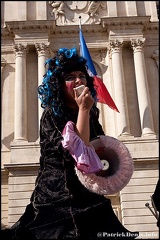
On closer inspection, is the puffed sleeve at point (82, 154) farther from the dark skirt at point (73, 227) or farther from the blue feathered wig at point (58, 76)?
the blue feathered wig at point (58, 76)

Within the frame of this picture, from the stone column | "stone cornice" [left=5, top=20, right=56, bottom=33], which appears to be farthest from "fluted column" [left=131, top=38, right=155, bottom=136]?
"stone cornice" [left=5, top=20, right=56, bottom=33]

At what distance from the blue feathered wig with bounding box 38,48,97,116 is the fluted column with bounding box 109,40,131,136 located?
14152 mm

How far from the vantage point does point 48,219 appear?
2408 mm

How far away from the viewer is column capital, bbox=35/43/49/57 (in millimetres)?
18984

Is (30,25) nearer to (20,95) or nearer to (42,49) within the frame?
(42,49)

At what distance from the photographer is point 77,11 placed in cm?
2094

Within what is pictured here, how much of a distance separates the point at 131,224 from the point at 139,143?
12.1 ft

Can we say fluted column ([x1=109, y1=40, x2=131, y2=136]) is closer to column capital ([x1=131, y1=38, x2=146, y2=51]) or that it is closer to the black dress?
column capital ([x1=131, y1=38, x2=146, y2=51])

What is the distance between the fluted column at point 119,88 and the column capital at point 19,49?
4.40 m

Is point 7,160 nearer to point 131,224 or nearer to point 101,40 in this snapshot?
point 131,224

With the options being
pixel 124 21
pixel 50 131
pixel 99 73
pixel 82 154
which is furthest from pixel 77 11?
pixel 82 154

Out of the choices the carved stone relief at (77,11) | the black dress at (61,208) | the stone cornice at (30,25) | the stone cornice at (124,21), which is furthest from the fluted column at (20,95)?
the black dress at (61,208)

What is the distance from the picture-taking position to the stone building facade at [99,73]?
16.2 meters

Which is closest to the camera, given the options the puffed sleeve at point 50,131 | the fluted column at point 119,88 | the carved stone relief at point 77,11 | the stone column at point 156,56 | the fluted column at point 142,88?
the puffed sleeve at point 50,131
